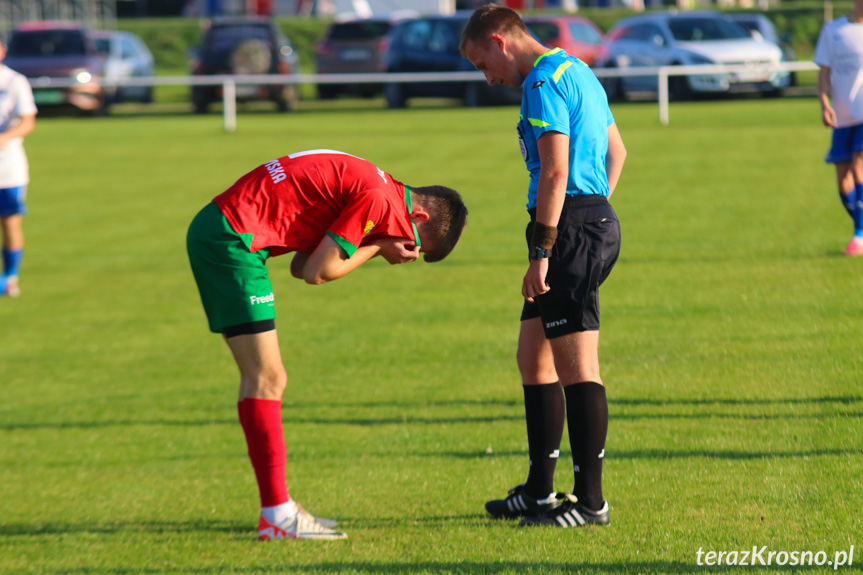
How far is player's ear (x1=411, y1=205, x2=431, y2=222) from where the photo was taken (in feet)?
14.7

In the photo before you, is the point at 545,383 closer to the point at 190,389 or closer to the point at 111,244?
the point at 190,389

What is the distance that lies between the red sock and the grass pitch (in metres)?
0.22

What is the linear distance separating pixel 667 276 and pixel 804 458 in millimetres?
4987

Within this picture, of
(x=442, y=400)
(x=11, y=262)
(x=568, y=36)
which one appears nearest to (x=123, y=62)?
(x=568, y=36)

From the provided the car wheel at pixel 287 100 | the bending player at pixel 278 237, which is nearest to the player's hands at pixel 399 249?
the bending player at pixel 278 237

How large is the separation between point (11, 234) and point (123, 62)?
18965mm

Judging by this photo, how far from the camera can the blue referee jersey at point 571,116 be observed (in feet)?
13.5

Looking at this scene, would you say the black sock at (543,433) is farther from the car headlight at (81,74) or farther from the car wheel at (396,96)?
the car headlight at (81,74)

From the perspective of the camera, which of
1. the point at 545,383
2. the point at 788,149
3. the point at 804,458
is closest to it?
the point at 545,383

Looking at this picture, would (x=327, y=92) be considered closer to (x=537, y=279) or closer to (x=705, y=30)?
(x=705, y=30)

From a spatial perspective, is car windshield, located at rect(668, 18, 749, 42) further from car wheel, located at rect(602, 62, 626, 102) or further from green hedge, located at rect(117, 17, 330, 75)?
green hedge, located at rect(117, 17, 330, 75)

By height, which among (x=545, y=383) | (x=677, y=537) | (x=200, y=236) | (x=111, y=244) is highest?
(x=200, y=236)

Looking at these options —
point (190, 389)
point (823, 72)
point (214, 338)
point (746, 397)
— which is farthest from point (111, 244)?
point (746, 397)

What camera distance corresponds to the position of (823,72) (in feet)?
31.9
